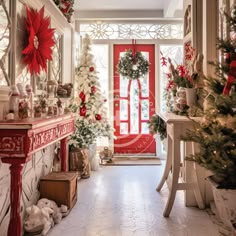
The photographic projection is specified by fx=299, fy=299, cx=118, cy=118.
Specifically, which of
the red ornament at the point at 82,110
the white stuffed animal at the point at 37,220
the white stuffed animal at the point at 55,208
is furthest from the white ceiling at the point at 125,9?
the white stuffed animal at the point at 37,220

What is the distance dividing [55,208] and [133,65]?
11.2 feet

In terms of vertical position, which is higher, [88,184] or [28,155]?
[28,155]

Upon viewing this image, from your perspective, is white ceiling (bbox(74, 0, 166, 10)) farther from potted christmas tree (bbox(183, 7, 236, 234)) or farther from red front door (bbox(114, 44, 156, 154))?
potted christmas tree (bbox(183, 7, 236, 234))

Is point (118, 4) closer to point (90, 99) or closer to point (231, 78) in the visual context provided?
point (90, 99)

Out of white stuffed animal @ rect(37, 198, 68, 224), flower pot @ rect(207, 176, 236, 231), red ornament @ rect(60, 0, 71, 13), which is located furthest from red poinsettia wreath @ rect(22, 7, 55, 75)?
flower pot @ rect(207, 176, 236, 231)

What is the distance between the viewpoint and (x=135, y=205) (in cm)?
304

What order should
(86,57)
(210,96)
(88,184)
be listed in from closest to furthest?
1. (210,96)
2. (88,184)
3. (86,57)

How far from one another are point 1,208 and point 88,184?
174 centimetres

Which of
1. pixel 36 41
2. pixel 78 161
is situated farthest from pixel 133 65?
pixel 36 41

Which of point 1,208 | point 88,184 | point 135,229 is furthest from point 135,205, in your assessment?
point 1,208

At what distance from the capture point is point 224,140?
182 centimetres

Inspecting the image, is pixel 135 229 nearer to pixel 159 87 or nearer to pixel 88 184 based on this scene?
pixel 88 184

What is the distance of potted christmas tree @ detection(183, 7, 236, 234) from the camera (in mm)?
1809

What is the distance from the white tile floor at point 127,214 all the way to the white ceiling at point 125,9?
9.77 ft
